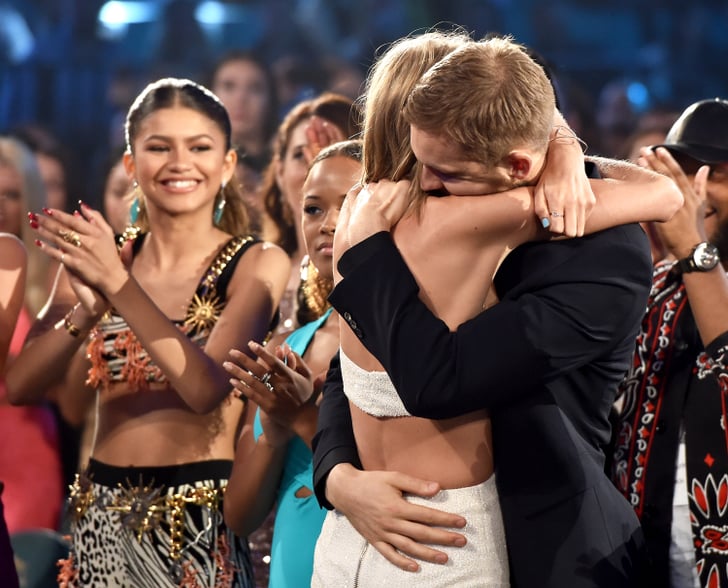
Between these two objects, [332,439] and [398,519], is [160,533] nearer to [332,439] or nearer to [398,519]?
[332,439]

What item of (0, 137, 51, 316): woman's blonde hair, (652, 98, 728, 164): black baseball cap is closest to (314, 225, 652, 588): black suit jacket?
(652, 98, 728, 164): black baseball cap

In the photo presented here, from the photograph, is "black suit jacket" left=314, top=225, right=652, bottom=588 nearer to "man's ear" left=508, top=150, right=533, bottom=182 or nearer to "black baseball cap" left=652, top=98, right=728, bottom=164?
"man's ear" left=508, top=150, right=533, bottom=182

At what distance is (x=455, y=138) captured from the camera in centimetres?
149

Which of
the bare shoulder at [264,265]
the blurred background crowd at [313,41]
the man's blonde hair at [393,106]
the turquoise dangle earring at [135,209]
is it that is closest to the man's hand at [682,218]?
the man's blonde hair at [393,106]

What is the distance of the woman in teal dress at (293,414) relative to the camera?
2.10 m

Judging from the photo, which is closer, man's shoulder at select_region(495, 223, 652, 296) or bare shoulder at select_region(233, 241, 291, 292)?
man's shoulder at select_region(495, 223, 652, 296)

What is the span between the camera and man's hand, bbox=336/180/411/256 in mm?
1598

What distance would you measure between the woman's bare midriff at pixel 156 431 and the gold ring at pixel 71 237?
1.44ft

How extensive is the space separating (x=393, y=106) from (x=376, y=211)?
18 cm

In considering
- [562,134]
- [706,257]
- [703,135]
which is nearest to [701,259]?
[706,257]

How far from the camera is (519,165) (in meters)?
1.56

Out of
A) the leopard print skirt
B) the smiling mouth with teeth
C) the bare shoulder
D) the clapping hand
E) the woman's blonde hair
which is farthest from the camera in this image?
the woman's blonde hair

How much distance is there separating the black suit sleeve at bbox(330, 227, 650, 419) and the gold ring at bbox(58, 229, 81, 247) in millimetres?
1028

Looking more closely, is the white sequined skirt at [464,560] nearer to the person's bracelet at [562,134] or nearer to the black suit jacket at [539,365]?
the black suit jacket at [539,365]
